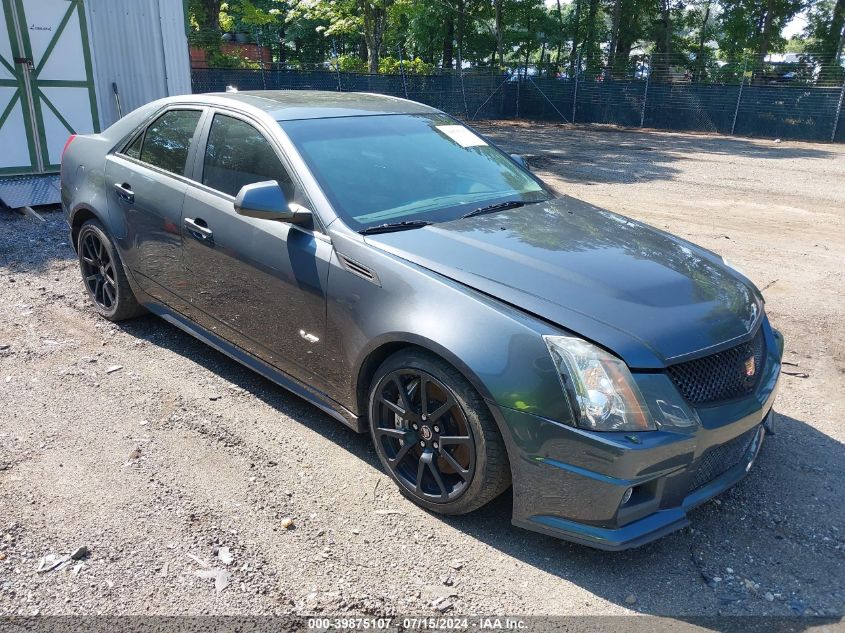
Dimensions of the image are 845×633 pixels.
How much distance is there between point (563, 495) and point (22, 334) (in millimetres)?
4371

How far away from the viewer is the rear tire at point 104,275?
4.97 metres

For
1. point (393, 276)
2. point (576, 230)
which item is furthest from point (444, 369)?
point (576, 230)

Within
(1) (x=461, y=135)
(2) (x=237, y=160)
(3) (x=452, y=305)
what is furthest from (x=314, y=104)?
(3) (x=452, y=305)

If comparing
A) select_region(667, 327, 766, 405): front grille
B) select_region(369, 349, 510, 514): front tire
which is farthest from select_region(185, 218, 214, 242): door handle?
select_region(667, 327, 766, 405): front grille

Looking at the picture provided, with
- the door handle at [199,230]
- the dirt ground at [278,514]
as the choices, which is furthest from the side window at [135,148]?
the dirt ground at [278,514]

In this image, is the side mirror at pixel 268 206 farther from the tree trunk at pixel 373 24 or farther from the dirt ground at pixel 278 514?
the tree trunk at pixel 373 24

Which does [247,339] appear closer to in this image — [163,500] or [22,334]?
[163,500]

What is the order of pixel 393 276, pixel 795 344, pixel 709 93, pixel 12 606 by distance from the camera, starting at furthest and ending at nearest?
pixel 709 93 → pixel 795 344 → pixel 393 276 → pixel 12 606

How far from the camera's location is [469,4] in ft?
127

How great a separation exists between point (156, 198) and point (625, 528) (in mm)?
3377

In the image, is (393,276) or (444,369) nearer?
(444,369)

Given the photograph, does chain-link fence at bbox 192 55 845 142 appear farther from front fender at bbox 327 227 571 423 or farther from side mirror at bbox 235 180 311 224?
front fender at bbox 327 227 571 423

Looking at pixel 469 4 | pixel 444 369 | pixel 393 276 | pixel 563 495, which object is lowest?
pixel 563 495

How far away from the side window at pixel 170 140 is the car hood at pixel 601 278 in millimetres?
1771
